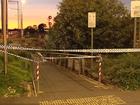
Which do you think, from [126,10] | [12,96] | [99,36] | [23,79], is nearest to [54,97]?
[12,96]

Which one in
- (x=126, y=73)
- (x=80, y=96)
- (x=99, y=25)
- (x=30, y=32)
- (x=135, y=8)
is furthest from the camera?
(x=30, y=32)

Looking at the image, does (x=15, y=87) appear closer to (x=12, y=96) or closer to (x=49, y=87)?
(x=12, y=96)

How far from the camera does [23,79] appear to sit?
53.3 ft

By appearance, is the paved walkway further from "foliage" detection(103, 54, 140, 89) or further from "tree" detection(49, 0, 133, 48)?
"tree" detection(49, 0, 133, 48)

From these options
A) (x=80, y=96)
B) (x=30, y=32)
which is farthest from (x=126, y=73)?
(x=30, y=32)

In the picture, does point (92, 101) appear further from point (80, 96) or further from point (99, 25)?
point (99, 25)

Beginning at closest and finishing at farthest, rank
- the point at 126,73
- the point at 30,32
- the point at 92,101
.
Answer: the point at 92,101, the point at 126,73, the point at 30,32

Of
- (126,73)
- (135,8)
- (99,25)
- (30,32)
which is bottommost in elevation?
(126,73)

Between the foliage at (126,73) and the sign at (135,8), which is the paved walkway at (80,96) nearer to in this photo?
the foliage at (126,73)

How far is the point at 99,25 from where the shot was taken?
25281 millimetres

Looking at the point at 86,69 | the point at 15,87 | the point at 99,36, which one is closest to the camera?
the point at 15,87

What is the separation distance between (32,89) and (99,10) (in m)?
11.8

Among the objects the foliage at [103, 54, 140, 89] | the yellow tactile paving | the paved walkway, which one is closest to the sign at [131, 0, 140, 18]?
the foliage at [103, 54, 140, 89]

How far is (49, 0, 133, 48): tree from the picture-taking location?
25125 millimetres
